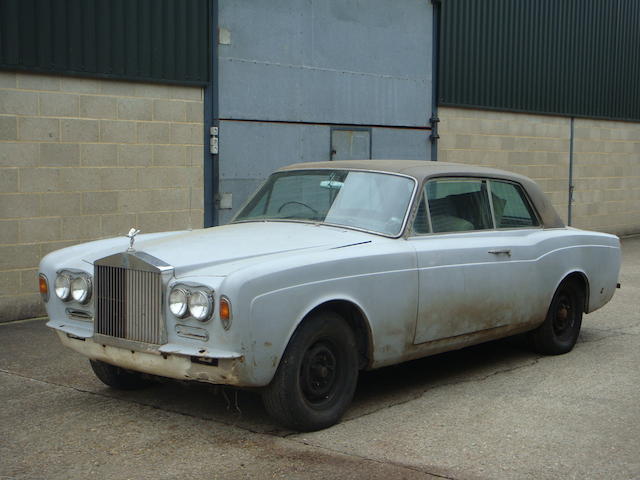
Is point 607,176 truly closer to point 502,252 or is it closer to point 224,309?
point 502,252

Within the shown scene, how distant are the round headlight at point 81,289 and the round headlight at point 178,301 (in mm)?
735


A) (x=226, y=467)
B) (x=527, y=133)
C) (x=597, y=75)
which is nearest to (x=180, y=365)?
(x=226, y=467)

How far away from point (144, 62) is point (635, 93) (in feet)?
41.7

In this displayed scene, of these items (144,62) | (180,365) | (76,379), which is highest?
(144,62)

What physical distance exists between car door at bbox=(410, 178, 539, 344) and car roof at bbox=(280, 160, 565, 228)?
0.07 m

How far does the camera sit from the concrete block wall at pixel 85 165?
8789 mm

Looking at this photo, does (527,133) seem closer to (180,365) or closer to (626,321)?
(626,321)

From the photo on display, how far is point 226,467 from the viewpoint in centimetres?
450

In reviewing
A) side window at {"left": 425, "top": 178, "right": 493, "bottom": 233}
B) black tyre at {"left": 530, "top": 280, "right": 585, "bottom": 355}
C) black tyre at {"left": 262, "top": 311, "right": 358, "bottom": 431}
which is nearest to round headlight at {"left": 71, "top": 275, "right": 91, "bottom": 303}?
black tyre at {"left": 262, "top": 311, "right": 358, "bottom": 431}

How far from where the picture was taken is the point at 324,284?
5.11 metres

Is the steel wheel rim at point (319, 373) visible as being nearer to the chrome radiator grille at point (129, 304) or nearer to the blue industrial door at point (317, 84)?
the chrome radiator grille at point (129, 304)

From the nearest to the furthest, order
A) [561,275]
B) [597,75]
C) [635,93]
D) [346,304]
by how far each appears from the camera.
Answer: [346,304] → [561,275] → [597,75] → [635,93]

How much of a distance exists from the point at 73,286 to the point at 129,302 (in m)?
0.55

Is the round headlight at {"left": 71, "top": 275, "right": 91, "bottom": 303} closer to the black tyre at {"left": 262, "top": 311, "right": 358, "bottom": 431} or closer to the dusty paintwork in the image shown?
the dusty paintwork
